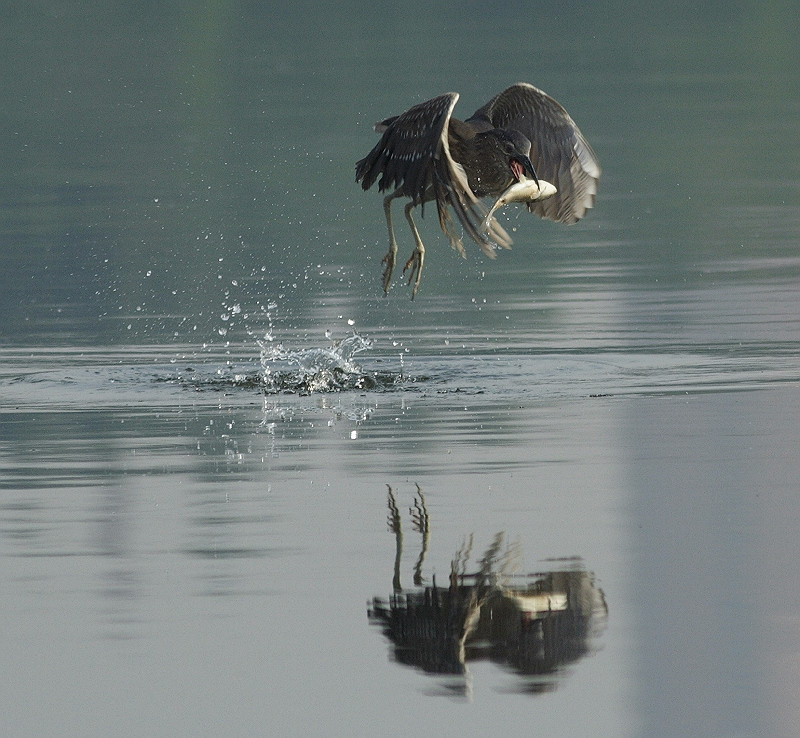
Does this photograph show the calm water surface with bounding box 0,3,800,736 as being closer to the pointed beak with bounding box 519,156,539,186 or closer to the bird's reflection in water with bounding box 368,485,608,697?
the bird's reflection in water with bounding box 368,485,608,697

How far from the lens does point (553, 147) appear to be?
14.5 meters

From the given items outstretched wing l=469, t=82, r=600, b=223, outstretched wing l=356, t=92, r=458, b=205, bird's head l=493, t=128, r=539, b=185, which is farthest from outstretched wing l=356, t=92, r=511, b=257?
outstretched wing l=469, t=82, r=600, b=223

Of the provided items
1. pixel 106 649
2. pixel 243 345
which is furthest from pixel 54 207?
pixel 106 649

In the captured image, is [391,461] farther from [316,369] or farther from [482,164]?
[316,369]

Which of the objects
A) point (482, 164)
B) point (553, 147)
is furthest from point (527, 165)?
point (553, 147)

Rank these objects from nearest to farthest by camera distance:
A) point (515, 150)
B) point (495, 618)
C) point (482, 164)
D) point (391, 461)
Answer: point (495, 618)
point (391, 461)
point (515, 150)
point (482, 164)

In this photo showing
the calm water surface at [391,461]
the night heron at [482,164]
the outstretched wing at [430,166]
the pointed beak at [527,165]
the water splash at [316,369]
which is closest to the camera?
the calm water surface at [391,461]

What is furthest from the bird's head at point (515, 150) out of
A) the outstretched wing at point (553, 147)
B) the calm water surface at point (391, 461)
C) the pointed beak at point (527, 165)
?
the outstretched wing at point (553, 147)

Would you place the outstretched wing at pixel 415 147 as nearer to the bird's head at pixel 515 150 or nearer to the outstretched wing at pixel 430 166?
the outstretched wing at pixel 430 166

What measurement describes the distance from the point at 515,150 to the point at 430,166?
0.64 meters

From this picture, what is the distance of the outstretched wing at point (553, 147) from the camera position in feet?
47.1

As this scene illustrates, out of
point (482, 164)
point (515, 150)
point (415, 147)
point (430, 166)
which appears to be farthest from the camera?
point (482, 164)

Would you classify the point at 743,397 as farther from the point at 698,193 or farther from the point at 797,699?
the point at 698,193

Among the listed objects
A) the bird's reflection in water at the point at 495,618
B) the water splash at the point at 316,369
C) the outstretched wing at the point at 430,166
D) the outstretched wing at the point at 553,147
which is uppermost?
the outstretched wing at the point at 553,147
